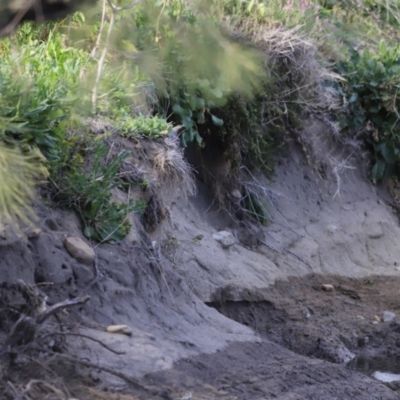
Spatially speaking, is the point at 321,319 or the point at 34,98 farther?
the point at 321,319

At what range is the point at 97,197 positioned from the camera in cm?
557

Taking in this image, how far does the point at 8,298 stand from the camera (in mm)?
4656

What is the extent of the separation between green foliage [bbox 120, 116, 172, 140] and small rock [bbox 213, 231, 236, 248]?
179cm

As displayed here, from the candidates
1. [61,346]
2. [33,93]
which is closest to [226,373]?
[61,346]

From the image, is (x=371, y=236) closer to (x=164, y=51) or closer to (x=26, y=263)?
(x=164, y=51)

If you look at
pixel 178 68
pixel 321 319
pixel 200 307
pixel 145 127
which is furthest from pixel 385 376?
pixel 178 68

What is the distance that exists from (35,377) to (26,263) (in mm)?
1006

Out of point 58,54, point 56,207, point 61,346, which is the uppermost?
point 58,54

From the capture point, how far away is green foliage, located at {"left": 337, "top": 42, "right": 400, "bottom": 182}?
10406 millimetres

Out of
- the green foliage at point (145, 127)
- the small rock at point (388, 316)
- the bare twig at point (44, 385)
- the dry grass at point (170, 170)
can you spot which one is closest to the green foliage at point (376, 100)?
the small rock at point (388, 316)

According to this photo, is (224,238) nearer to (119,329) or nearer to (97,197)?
(97,197)

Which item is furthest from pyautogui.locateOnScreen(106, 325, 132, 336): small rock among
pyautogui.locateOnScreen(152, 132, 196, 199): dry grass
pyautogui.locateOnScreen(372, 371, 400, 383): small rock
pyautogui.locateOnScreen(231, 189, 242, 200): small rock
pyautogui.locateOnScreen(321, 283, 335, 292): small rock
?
pyautogui.locateOnScreen(231, 189, 242, 200): small rock

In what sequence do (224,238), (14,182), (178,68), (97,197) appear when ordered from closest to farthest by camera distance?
(14,182), (97,197), (178,68), (224,238)

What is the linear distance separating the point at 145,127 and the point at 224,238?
205cm
